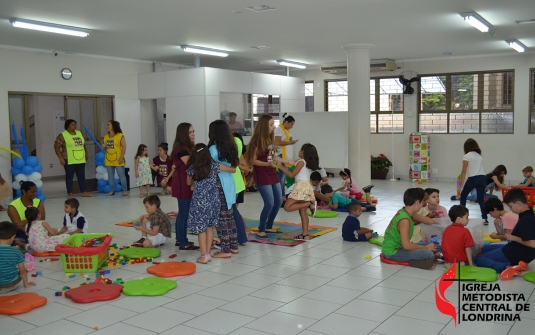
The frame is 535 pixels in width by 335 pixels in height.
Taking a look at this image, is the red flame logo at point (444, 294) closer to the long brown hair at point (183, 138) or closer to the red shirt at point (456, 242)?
the red shirt at point (456, 242)

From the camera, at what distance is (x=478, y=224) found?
6.18 metres

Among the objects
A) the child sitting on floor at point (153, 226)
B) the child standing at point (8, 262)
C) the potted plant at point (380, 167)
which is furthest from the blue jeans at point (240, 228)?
the potted plant at point (380, 167)

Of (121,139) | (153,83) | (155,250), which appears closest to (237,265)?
(155,250)

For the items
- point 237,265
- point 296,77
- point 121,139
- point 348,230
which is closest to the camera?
point 237,265

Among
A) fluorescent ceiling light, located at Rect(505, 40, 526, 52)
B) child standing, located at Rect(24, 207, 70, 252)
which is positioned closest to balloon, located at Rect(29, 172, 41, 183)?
child standing, located at Rect(24, 207, 70, 252)

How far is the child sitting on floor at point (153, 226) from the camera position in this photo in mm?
6879

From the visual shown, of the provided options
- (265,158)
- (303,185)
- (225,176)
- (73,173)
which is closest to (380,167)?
(73,173)

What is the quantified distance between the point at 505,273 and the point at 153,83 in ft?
34.0

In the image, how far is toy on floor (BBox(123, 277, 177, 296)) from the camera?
5.00 m

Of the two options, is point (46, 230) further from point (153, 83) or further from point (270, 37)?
point (153, 83)

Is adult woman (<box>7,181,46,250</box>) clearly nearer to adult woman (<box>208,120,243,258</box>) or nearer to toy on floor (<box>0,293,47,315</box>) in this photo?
toy on floor (<box>0,293,47,315</box>)

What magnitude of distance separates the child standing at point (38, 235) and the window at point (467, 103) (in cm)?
1123

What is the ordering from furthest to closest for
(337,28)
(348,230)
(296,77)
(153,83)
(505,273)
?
(296,77)
(153,83)
(337,28)
(348,230)
(505,273)

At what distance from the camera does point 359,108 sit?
467 inches
